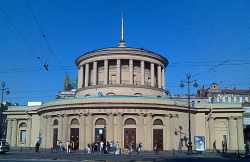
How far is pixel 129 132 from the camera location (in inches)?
2083

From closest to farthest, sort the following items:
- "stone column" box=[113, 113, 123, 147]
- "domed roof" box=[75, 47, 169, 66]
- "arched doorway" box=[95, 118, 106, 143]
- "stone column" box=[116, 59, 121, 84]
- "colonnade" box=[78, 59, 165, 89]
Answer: "stone column" box=[113, 113, 123, 147], "arched doorway" box=[95, 118, 106, 143], "stone column" box=[116, 59, 121, 84], "colonnade" box=[78, 59, 165, 89], "domed roof" box=[75, 47, 169, 66]

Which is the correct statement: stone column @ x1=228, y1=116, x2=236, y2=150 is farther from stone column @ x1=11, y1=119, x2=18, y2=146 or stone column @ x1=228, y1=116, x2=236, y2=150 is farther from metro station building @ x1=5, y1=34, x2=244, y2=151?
stone column @ x1=11, y1=119, x2=18, y2=146

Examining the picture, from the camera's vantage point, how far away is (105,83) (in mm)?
60531

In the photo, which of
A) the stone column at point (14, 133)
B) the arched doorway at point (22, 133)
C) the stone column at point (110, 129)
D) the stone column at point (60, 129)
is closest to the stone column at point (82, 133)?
the stone column at point (60, 129)

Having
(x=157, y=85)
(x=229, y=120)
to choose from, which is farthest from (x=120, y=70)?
(x=229, y=120)

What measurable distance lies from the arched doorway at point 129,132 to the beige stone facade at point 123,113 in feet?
0.46

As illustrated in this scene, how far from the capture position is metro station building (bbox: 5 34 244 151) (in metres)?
52.8

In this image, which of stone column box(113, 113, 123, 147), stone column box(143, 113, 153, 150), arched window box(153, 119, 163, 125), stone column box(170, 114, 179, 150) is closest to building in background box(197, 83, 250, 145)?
stone column box(170, 114, 179, 150)

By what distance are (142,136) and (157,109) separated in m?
4.53

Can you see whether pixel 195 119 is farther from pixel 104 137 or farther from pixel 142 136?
pixel 104 137

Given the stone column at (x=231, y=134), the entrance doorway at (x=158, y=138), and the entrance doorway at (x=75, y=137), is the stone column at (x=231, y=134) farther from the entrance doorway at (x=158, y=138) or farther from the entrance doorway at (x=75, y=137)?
the entrance doorway at (x=75, y=137)

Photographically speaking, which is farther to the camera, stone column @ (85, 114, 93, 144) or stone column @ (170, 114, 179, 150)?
stone column @ (170, 114, 179, 150)

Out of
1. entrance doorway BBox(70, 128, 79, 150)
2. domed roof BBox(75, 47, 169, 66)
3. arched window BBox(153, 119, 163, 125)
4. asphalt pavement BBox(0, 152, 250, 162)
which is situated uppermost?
domed roof BBox(75, 47, 169, 66)

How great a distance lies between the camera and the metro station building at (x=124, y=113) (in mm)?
52750
